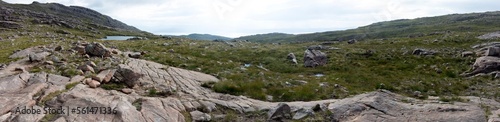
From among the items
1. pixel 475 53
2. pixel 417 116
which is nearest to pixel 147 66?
pixel 417 116

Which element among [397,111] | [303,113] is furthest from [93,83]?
[397,111]

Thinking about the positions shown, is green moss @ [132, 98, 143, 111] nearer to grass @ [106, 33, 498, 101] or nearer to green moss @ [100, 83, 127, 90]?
green moss @ [100, 83, 127, 90]

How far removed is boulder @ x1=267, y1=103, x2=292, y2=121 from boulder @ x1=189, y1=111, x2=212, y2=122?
3.11m

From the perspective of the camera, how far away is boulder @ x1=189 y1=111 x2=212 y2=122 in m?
14.8

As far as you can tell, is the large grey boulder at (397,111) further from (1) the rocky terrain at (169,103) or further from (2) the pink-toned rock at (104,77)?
(2) the pink-toned rock at (104,77)

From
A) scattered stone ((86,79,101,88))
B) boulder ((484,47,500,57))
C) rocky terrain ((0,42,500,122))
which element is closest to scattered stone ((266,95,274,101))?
rocky terrain ((0,42,500,122))

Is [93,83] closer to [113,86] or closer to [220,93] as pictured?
[113,86]

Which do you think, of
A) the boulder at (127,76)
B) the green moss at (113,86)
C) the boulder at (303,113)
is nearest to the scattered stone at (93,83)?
the green moss at (113,86)

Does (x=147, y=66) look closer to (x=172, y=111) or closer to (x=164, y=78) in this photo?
Answer: (x=164, y=78)

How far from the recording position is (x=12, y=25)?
99.2m

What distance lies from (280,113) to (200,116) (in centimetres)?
403

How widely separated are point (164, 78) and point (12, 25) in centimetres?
10747

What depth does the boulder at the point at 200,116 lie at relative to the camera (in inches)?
582

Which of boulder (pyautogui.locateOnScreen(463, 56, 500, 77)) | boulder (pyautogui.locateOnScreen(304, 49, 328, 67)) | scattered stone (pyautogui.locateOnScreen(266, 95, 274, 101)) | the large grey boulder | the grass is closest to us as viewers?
the large grey boulder
